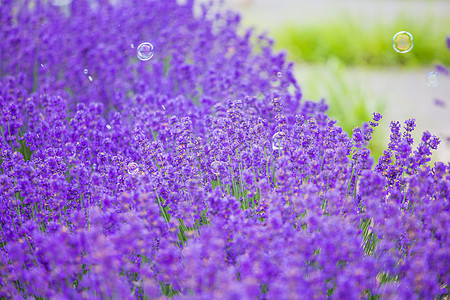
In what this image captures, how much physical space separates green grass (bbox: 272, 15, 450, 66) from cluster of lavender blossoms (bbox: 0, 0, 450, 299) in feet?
13.0

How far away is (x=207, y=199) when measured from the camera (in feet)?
6.34

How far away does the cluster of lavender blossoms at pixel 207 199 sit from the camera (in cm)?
151

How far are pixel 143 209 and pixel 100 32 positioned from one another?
2.96m

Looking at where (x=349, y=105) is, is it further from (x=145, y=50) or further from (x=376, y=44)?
(x=376, y=44)

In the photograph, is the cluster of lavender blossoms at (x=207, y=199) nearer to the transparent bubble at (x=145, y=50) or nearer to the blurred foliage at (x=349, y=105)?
the transparent bubble at (x=145, y=50)

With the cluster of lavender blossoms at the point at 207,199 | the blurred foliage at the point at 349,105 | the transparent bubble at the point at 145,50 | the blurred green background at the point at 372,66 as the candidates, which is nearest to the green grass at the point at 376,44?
the blurred green background at the point at 372,66

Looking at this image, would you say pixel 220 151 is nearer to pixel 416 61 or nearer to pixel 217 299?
pixel 217 299

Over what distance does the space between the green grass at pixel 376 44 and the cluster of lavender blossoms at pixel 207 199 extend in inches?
156

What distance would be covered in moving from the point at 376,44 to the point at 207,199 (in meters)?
6.11

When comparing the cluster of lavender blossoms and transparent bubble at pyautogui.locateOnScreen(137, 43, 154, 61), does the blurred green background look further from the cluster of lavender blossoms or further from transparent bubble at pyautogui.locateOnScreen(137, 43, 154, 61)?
transparent bubble at pyautogui.locateOnScreen(137, 43, 154, 61)

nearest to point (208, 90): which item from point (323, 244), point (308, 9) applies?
point (323, 244)

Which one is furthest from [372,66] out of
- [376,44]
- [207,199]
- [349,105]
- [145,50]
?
[207,199]

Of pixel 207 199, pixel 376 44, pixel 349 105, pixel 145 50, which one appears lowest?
pixel 349 105

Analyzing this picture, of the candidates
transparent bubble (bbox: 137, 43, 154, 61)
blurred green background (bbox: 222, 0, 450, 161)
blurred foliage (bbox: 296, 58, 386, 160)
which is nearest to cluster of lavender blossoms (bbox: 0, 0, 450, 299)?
transparent bubble (bbox: 137, 43, 154, 61)
